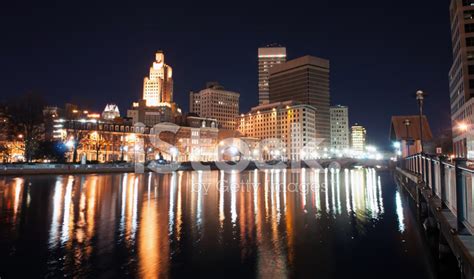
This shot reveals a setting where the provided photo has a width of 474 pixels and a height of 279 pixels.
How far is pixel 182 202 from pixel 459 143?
7498 centimetres

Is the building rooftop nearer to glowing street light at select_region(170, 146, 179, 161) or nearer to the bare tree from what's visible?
the bare tree

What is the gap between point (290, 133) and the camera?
186m

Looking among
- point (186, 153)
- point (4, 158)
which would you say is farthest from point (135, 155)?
point (4, 158)

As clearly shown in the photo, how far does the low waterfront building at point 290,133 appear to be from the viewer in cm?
18275

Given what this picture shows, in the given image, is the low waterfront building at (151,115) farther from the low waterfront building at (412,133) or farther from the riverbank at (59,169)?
the low waterfront building at (412,133)

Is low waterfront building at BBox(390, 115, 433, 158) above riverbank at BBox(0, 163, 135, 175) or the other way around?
above

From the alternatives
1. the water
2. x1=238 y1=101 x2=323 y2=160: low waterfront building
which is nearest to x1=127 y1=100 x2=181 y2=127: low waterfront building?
x1=238 y1=101 x2=323 y2=160: low waterfront building

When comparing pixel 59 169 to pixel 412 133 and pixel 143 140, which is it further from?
pixel 143 140

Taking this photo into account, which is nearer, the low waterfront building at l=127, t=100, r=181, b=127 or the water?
the water

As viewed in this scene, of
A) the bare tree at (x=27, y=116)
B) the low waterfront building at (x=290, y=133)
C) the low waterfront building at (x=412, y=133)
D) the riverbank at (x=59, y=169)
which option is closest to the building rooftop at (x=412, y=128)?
the low waterfront building at (x=412, y=133)

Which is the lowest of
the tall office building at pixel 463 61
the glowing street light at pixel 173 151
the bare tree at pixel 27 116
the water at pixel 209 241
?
the water at pixel 209 241

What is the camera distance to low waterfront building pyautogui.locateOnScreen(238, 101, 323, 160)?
182750 millimetres

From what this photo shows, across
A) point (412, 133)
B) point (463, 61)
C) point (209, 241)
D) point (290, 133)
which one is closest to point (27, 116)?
point (209, 241)

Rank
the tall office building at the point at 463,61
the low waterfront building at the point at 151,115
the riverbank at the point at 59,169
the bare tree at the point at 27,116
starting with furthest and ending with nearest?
the low waterfront building at the point at 151,115, the tall office building at the point at 463,61, the bare tree at the point at 27,116, the riverbank at the point at 59,169
